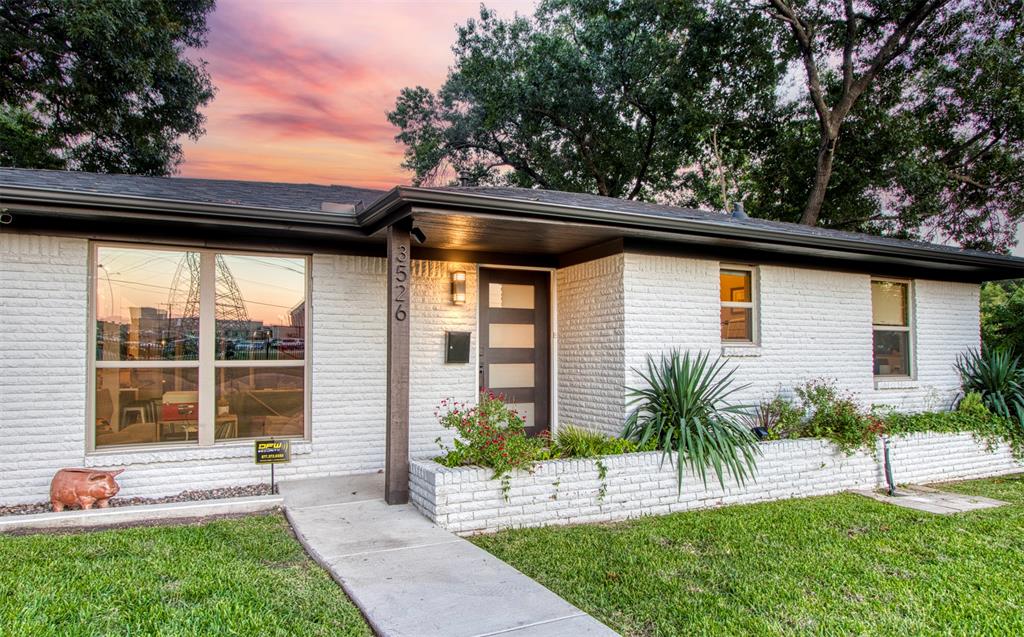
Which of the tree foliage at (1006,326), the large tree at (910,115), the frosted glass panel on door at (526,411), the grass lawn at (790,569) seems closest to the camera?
the grass lawn at (790,569)

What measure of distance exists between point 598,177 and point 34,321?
15813mm

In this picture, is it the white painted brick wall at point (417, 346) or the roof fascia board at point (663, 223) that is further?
the white painted brick wall at point (417, 346)

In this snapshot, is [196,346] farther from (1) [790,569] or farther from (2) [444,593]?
(1) [790,569]

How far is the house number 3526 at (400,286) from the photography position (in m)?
5.64

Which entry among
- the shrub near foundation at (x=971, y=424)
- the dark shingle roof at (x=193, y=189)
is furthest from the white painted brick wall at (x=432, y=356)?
the shrub near foundation at (x=971, y=424)

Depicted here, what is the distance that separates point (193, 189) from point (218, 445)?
107 inches

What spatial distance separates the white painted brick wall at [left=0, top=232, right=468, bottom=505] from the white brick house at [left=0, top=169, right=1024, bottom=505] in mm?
18

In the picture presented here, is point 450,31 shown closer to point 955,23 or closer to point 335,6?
point 335,6

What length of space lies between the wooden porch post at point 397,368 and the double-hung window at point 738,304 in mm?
4025

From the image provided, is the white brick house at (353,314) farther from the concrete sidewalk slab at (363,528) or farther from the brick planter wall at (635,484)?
the brick planter wall at (635,484)

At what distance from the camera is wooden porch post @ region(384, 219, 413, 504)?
18.3 feet

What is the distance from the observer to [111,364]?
234 inches

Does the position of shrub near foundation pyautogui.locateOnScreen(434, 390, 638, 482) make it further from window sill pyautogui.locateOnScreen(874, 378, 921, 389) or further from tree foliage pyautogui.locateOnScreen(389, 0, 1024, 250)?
tree foliage pyautogui.locateOnScreen(389, 0, 1024, 250)

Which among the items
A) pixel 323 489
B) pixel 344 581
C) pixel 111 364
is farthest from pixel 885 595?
pixel 111 364
